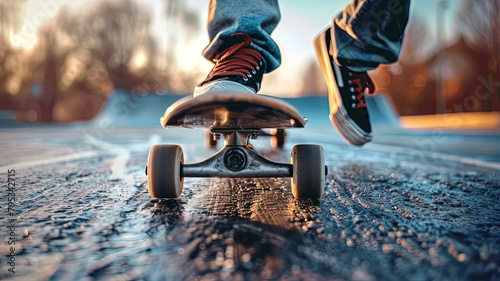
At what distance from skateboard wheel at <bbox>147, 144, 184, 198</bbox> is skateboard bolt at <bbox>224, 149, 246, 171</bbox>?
20 cm

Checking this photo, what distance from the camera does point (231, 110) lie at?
3.62 ft

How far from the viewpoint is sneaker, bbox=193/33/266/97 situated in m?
1.27

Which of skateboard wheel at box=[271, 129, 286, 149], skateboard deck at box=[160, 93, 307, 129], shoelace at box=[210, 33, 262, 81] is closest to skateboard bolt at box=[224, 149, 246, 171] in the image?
skateboard deck at box=[160, 93, 307, 129]

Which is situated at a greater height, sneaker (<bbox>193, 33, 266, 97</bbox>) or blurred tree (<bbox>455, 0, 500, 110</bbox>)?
blurred tree (<bbox>455, 0, 500, 110</bbox>)

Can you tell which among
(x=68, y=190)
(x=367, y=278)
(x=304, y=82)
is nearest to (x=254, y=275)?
(x=367, y=278)

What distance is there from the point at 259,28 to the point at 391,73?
2393 centimetres

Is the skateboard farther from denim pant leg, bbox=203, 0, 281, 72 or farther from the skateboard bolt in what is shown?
denim pant leg, bbox=203, 0, 281, 72

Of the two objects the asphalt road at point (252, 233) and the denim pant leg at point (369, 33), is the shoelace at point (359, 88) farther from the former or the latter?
the asphalt road at point (252, 233)

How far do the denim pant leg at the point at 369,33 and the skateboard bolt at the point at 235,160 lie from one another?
97cm

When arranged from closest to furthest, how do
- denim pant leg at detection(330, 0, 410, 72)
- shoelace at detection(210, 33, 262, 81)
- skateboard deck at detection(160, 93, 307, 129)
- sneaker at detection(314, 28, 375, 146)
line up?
skateboard deck at detection(160, 93, 307, 129) → shoelace at detection(210, 33, 262, 81) → denim pant leg at detection(330, 0, 410, 72) → sneaker at detection(314, 28, 375, 146)

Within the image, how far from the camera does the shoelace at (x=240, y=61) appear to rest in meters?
1.40

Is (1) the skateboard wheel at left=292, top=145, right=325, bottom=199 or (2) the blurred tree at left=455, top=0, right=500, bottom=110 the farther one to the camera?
(2) the blurred tree at left=455, top=0, right=500, bottom=110

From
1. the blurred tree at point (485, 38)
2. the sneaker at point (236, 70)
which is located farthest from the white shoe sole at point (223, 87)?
the blurred tree at point (485, 38)

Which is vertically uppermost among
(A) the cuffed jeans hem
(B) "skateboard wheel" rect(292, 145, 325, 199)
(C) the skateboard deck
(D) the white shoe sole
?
(A) the cuffed jeans hem
